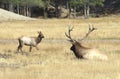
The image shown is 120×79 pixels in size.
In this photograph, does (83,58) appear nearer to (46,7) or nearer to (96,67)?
(96,67)

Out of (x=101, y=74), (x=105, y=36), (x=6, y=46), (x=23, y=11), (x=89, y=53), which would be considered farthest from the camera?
(x=23, y=11)

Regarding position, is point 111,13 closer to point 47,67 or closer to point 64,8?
point 64,8

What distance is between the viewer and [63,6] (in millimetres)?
138375

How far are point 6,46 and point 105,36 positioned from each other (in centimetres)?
1474

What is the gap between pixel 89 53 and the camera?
71.2 ft

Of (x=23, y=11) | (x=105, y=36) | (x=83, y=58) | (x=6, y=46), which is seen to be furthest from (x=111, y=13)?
(x=83, y=58)

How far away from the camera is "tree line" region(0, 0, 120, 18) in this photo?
118562 mm

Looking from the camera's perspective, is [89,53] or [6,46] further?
[6,46]

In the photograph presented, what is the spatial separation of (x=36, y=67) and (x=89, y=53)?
15.1 feet

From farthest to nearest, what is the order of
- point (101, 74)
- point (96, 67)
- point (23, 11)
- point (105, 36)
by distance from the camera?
point (23, 11) → point (105, 36) → point (96, 67) → point (101, 74)

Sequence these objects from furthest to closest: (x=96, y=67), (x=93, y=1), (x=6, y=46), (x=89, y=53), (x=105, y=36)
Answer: (x=93, y=1) < (x=105, y=36) < (x=6, y=46) < (x=89, y=53) < (x=96, y=67)

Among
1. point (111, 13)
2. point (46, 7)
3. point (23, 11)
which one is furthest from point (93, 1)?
point (23, 11)

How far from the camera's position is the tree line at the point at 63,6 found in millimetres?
118562

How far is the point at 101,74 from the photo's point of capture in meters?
15.3
